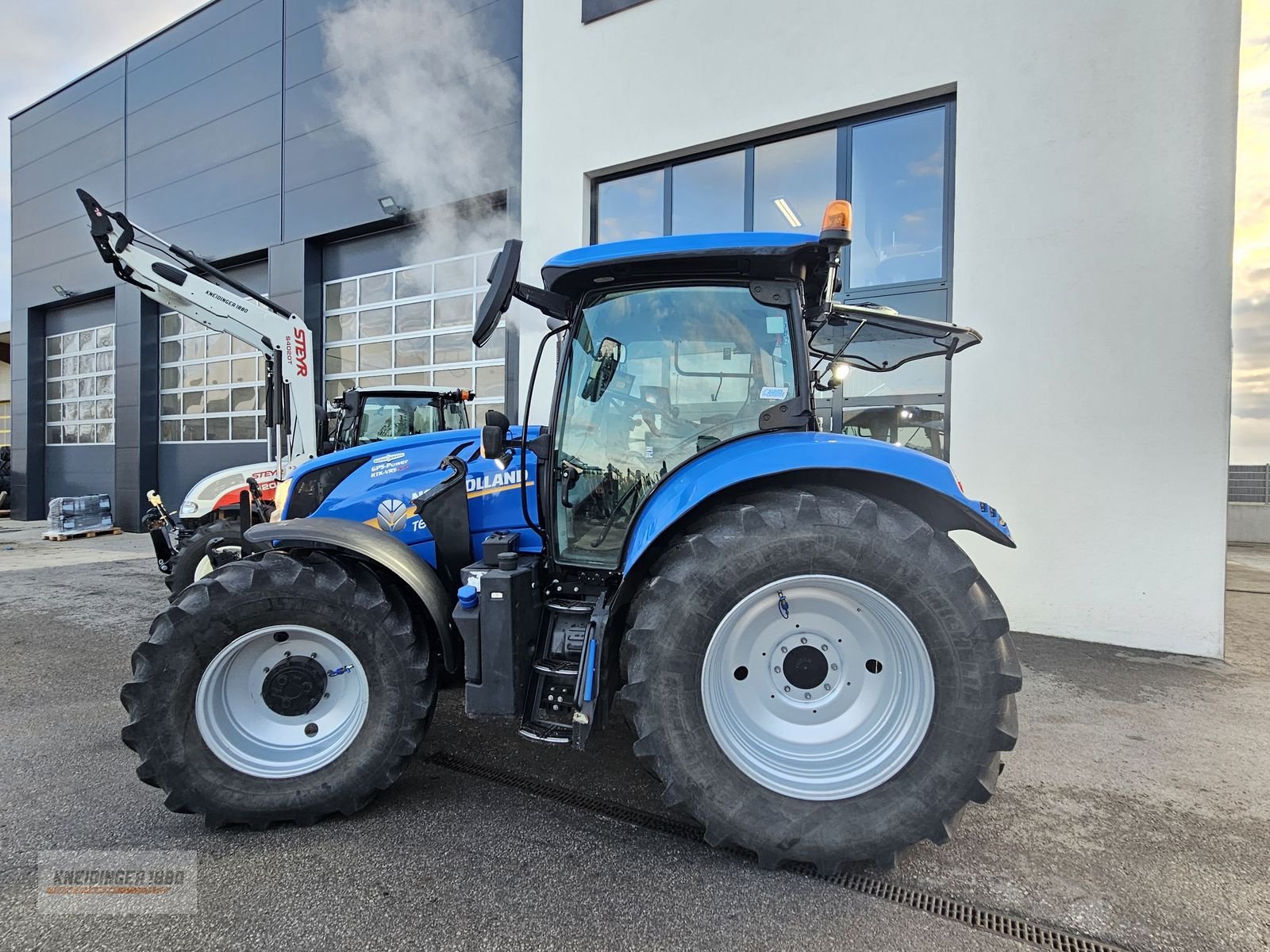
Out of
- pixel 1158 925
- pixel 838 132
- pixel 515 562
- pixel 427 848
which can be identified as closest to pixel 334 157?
pixel 838 132

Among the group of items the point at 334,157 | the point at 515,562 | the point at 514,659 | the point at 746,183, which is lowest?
the point at 514,659

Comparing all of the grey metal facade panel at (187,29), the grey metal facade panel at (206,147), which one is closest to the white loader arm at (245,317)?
the grey metal facade panel at (206,147)

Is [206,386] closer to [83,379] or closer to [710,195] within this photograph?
[83,379]

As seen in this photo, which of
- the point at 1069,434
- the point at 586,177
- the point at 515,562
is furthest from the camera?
Answer: the point at 586,177

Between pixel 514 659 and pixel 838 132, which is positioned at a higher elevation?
pixel 838 132

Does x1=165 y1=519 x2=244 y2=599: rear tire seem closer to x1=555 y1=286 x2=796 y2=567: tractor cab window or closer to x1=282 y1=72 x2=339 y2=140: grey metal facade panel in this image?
x1=555 y1=286 x2=796 y2=567: tractor cab window

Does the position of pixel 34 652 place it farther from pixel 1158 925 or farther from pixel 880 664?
pixel 1158 925

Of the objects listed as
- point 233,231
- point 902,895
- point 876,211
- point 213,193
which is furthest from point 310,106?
point 902,895

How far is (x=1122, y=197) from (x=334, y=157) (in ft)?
34.9

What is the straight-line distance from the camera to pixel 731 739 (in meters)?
2.21

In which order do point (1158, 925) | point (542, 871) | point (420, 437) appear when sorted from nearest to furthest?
1. point (1158, 925)
2. point (542, 871)
3. point (420, 437)

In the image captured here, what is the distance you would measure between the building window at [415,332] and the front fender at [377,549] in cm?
660

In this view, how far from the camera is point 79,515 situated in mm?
12391

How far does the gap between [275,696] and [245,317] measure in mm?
6269
